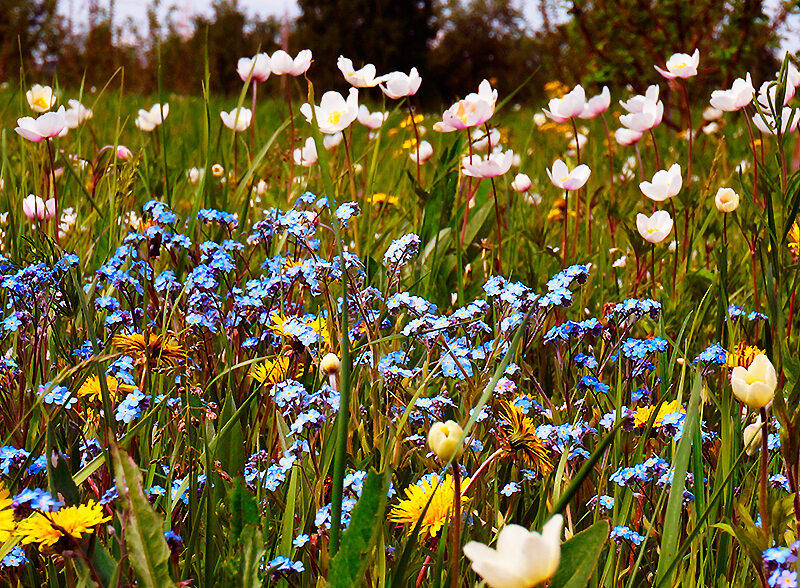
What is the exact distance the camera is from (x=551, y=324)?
1.61 m

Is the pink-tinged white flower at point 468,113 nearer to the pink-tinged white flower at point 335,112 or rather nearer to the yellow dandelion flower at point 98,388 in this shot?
the pink-tinged white flower at point 335,112

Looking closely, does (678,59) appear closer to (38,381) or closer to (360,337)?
(360,337)

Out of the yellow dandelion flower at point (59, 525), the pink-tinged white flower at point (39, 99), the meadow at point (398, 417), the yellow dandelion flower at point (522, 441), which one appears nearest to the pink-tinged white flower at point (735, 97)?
the meadow at point (398, 417)

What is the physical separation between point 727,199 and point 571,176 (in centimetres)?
34

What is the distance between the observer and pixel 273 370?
1.26 metres

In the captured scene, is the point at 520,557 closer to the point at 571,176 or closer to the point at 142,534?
the point at 142,534

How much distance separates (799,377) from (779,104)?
43cm

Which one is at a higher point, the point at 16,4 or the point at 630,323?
the point at 16,4

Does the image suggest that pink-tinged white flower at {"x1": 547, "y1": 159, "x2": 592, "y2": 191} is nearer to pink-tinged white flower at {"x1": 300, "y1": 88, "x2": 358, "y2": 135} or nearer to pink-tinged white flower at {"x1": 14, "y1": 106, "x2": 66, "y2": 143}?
pink-tinged white flower at {"x1": 300, "y1": 88, "x2": 358, "y2": 135}

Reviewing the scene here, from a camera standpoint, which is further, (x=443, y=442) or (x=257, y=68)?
(x=257, y=68)

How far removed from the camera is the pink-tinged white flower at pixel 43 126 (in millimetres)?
1654

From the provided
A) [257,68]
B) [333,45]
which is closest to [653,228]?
[257,68]

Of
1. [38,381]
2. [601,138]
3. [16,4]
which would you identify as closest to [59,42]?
[16,4]

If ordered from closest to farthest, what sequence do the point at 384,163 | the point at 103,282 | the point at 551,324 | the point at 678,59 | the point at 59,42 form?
the point at 551,324 → the point at 103,282 → the point at 678,59 → the point at 384,163 → the point at 59,42
